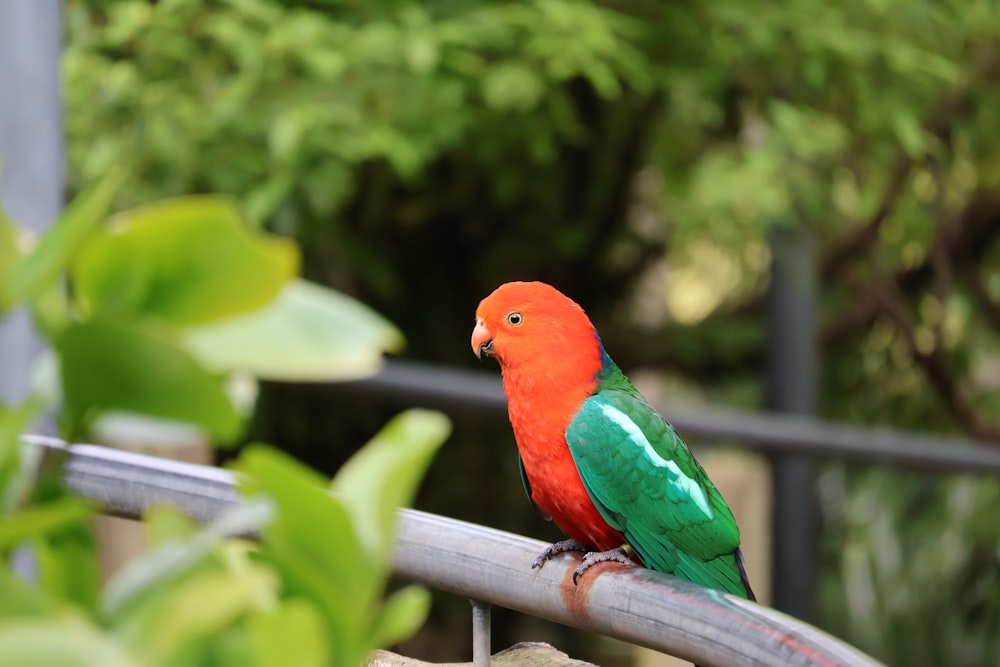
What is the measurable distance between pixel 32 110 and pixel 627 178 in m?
1.88

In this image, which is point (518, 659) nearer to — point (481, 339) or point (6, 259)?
point (481, 339)

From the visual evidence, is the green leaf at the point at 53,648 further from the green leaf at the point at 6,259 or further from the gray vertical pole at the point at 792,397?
the gray vertical pole at the point at 792,397

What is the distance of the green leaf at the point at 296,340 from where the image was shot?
405 mm

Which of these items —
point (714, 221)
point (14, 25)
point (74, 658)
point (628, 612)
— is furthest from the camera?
point (714, 221)

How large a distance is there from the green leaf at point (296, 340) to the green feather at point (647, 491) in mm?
927

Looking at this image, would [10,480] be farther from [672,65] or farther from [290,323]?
[672,65]

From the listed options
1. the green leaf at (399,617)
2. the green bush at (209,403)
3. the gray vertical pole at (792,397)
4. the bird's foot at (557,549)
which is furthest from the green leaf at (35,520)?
the gray vertical pole at (792,397)

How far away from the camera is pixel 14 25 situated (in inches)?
94.0

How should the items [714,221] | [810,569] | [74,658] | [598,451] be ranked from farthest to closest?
[810,569], [714,221], [598,451], [74,658]

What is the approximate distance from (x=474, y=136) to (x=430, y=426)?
277 centimetres

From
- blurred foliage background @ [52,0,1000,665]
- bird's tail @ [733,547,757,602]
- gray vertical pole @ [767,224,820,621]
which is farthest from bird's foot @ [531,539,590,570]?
gray vertical pole @ [767,224,820,621]

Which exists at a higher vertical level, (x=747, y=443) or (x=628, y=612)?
(x=628, y=612)

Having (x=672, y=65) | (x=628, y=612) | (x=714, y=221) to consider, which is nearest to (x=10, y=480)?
→ (x=628, y=612)

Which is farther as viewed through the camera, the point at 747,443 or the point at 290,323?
the point at 747,443
